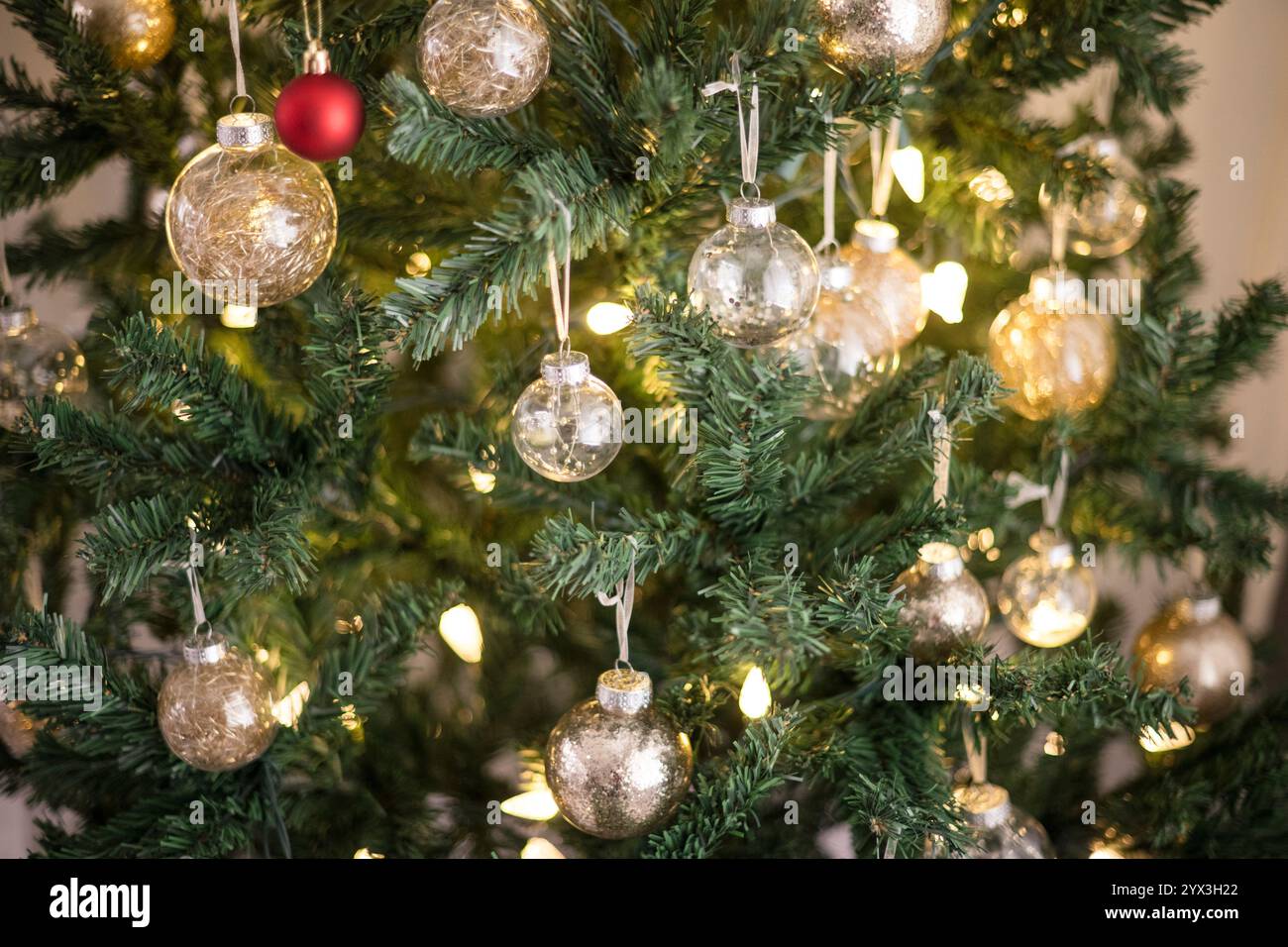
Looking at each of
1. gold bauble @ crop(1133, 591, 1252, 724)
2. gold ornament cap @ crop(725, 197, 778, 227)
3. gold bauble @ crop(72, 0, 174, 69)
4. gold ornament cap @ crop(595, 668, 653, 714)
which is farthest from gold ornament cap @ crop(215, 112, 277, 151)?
gold bauble @ crop(1133, 591, 1252, 724)

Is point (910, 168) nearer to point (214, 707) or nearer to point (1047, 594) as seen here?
point (1047, 594)

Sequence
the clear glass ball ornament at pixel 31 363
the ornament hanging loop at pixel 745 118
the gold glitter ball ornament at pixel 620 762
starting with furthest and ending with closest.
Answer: the clear glass ball ornament at pixel 31 363 < the gold glitter ball ornament at pixel 620 762 < the ornament hanging loop at pixel 745 118

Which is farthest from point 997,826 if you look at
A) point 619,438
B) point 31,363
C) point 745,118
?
point 31,363

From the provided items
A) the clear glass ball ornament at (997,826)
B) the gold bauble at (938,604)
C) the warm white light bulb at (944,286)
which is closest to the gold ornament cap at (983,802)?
the clear glass ball ornament at (997,826)

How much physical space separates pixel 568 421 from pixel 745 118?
0.20m

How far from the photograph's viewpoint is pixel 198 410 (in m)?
0.75

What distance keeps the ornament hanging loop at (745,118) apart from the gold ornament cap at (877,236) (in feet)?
0.51

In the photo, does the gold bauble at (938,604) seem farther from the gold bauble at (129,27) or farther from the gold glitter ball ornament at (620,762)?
the gold bauble at (129,27)

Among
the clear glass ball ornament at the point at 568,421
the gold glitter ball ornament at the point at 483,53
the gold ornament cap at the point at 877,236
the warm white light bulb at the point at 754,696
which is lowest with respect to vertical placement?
the warm white light bulb at the point at 754,696

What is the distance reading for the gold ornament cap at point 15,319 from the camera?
87 centimetres

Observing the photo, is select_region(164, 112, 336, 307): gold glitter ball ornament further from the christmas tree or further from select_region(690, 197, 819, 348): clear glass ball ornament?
select_region(690, 197, 819, 348): clear glass ball ornament

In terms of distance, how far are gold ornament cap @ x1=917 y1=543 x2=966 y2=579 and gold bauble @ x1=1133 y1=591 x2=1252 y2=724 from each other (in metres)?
0.27

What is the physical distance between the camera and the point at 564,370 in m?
0.71
